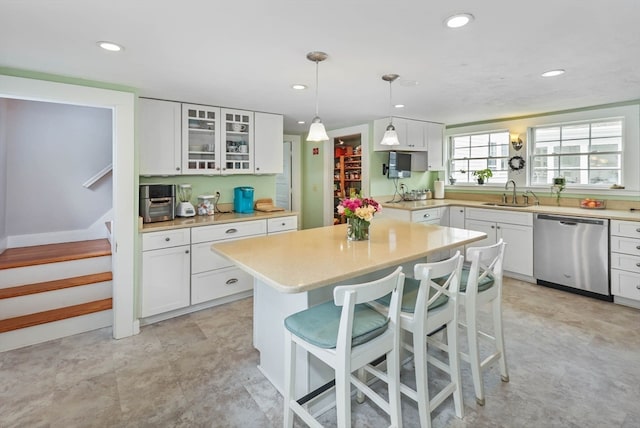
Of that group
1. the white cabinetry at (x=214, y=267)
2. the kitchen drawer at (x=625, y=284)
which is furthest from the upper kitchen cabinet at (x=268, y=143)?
the kitchen drawer at (x=625, y=284)

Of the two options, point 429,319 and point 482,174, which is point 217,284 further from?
point 482,174

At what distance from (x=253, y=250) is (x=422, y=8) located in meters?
1.61

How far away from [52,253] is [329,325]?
10.5 feet

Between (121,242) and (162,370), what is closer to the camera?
(162,370)

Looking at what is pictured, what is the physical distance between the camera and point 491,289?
214cm

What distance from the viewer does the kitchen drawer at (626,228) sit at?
130 inches

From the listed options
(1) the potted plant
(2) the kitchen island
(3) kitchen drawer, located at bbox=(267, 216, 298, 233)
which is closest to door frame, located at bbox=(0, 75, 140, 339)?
(2) the kitchen island

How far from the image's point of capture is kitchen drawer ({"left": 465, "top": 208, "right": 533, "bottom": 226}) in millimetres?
4113

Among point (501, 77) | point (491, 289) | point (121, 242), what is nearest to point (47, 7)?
point (121, 242)

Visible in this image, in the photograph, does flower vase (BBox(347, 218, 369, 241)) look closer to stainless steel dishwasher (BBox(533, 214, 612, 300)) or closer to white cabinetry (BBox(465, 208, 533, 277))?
white cabinetry (BBox(465, 208, 533, 277))

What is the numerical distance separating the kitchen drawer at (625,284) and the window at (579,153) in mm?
1275

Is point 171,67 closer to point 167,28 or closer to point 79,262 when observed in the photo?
point 167,28

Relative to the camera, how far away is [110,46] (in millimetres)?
2055

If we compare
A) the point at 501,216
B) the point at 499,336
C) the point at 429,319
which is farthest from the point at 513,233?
the point at 429,319
